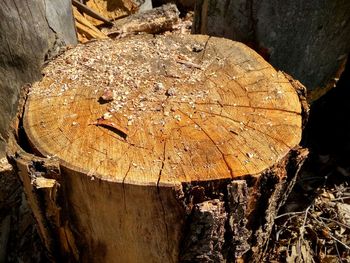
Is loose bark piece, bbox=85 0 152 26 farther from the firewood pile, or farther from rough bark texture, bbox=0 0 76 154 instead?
rough bark texture, bbox=0 0 76 154

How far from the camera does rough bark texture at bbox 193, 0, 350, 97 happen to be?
2.79 metres

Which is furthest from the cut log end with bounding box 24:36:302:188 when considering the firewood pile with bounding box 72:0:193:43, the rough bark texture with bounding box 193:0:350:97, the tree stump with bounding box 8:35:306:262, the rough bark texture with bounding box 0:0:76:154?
the firewood pile with bounding box 72:0:193:43

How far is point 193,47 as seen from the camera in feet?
7.82

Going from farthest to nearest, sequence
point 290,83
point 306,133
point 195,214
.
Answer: point 306,133, point 290,83, point 195,214

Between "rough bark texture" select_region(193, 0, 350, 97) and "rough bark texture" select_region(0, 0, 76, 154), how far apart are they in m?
0.99

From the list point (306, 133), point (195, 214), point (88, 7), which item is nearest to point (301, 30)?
point (306, 133)

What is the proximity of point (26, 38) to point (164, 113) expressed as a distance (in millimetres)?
1532

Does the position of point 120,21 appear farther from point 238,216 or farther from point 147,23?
point 238,216

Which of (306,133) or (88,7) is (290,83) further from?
(88,7)

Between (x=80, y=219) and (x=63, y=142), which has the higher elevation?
(x=63, y=142)

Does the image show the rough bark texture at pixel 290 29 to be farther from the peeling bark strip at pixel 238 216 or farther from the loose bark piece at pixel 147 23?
the peeling bark strip at pixel 238 216

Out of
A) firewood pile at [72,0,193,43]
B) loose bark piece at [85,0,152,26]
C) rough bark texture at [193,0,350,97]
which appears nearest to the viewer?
rough bark texture at [193,0,350,97]

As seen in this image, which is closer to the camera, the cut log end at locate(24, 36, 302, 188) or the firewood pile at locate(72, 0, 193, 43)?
the cut log end at locate(24, 36, 302, 188)

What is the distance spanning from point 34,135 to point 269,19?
65.6 inches
